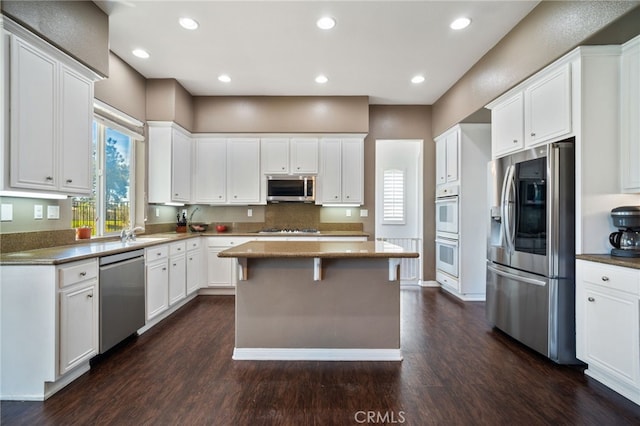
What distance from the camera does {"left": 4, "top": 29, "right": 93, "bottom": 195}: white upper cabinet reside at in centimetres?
202

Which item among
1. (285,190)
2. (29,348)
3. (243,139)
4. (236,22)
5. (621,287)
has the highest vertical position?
(236,22)

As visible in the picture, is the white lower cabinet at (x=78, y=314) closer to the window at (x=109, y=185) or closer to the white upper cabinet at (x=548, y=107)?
the window at (x=109, y=185)

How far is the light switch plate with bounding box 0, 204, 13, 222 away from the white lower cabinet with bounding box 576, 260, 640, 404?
434 cm

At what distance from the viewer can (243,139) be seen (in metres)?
4.75

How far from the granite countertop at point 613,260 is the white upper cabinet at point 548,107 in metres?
0.98

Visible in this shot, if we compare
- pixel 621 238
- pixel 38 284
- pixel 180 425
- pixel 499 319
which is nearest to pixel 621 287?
pixel 621 238

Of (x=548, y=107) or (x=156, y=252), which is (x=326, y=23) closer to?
(x=548, y=107)

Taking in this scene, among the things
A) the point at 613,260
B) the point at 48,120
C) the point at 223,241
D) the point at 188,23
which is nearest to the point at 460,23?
the point at 613,260

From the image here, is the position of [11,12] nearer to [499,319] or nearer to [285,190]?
[285,190]

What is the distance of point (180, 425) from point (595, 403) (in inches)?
103

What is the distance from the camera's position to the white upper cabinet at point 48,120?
6.61 ft

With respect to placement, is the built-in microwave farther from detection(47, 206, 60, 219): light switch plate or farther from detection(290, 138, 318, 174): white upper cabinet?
detection(47, 206, 60, 219): light switch plate

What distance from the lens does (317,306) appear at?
2.58 meters

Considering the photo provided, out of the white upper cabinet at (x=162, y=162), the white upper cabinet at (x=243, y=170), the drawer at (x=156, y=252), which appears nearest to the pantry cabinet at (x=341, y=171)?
the white upper cabinet at (x=243, y=170)
